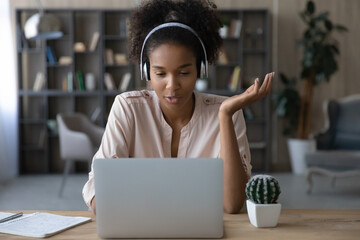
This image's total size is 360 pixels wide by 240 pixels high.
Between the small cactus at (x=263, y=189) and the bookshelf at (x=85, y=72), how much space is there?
493 centimetres

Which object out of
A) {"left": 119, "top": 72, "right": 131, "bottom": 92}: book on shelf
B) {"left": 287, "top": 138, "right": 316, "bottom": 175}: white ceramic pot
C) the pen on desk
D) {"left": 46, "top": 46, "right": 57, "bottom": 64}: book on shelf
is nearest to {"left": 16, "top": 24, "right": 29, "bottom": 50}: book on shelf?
{"left": 46, "top": 46, "right": 57, "bottom": 64}: book on shelf

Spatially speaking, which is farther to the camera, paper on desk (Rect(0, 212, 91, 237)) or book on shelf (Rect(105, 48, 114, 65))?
book on shelf (Rect(105, 48, 114, 65))

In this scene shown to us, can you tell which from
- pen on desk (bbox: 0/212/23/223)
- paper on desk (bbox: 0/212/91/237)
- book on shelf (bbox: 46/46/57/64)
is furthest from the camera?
book on shelf (bbox: 46/46/57/64)

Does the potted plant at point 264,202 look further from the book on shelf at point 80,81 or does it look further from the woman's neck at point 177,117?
the book on shelf at point 80,81

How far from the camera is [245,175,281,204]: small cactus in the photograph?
4.05ft

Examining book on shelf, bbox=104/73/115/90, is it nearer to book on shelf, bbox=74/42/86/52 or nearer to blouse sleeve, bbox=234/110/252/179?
book on shelf, bbox=74/42/86/52

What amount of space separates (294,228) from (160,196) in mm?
398

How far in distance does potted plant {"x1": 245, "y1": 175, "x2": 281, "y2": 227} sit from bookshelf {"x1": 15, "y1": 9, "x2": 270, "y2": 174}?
4.93 metres

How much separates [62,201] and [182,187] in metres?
3.55

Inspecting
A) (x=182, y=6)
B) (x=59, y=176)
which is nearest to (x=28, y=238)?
(x=182, y=6)

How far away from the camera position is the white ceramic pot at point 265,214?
4.02 ft

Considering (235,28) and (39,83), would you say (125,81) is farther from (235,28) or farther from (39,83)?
(235,28)

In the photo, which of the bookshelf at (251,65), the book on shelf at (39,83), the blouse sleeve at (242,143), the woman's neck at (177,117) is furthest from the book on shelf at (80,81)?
the blouse sleeve at (242,143)

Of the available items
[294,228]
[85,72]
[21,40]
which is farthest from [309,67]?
[294,228]
